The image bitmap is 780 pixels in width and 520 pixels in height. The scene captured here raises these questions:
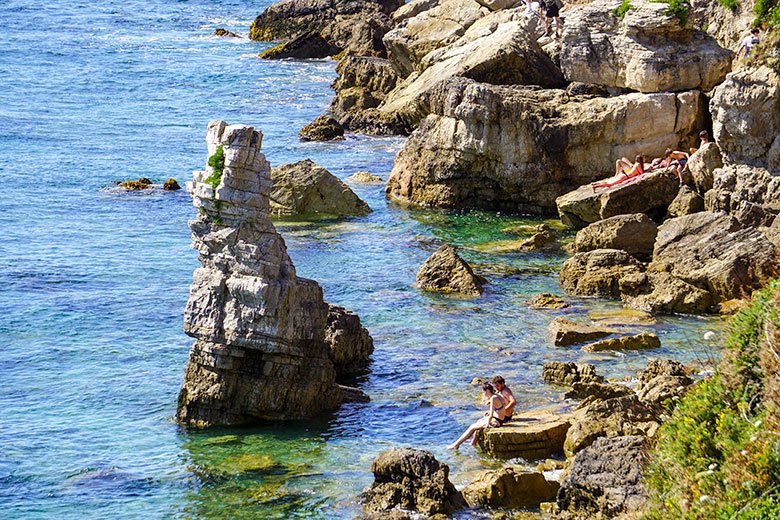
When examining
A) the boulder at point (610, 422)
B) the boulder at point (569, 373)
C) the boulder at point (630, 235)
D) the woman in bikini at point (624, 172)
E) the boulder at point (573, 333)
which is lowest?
the boulder at point (569, 373)

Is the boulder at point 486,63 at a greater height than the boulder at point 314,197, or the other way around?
the boulder at point 486,63

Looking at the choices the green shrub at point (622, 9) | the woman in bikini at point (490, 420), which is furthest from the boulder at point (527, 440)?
the green shrub at point (622, 9)

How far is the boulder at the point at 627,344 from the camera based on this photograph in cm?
2997

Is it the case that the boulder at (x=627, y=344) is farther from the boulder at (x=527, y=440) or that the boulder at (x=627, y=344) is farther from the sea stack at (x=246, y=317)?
the sea stack at (x=246, y=317)

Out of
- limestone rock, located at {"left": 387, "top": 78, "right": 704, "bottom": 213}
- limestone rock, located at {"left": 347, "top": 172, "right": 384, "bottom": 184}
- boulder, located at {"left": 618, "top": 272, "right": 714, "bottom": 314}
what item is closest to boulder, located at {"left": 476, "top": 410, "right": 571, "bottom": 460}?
boulder, located at {"left": 618, "top": 272, "right": 714, "bottom": 314}

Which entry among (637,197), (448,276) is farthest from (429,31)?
(448,276)

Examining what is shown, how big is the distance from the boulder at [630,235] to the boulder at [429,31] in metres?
24.3

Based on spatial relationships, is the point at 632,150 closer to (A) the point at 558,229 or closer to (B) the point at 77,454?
(A) the point at 558,229

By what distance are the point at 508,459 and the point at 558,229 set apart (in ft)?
63.0

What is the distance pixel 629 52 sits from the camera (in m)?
43.4

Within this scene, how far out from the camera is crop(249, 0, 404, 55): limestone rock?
270ft

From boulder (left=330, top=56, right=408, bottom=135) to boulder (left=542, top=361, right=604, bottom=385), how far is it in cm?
3214

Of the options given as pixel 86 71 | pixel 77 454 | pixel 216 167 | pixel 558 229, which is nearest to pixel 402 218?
pixel 558 229

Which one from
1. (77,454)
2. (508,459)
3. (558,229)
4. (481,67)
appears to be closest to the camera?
(508,459)
